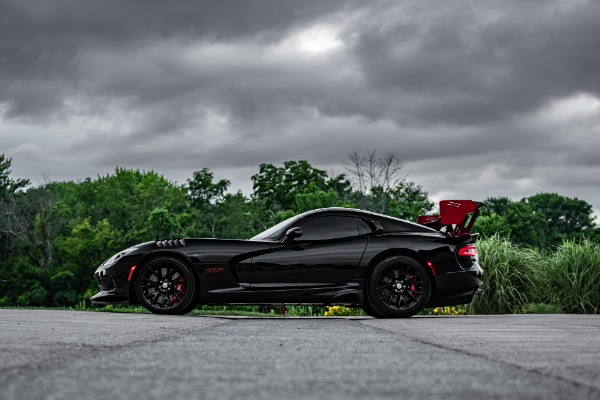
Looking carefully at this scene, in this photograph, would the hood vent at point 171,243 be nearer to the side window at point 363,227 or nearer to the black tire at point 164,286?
the black tire at point 164,286

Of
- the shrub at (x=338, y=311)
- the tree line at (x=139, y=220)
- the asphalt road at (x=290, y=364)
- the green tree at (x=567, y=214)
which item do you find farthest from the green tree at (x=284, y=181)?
the asphalt road at (x=290, y=364)

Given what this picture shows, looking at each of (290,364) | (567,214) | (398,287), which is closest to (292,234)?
(398,287)

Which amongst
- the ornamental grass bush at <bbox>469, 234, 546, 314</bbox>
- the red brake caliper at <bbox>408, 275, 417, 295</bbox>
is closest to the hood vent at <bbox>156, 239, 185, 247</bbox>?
the red brake caliper at <bbox>408, 275, 417, 295</bbox>

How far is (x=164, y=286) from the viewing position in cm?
997

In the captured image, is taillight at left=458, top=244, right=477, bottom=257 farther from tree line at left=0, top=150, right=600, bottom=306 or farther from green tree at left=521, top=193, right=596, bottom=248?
green tree at left=521, top=193, right=596, bottom=248

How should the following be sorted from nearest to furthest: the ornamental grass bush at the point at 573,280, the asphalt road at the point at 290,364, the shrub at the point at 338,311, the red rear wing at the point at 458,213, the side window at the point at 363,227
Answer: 1. the asphalt road at the point at 290,364
2. the side window at the point at 363,227
3. the red rear wing at the point at 458,213
4. the ornamental grass bush at the point at 573,280
5. the shrub at the point at 338,311

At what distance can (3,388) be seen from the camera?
3.27 metres

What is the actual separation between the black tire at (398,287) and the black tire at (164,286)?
2.20 m

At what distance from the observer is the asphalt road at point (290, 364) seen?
3322mm

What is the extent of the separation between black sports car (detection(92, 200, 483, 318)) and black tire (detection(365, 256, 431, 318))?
1 cm

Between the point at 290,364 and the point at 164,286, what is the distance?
5820mm

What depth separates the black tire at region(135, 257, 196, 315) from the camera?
9891 millimetres

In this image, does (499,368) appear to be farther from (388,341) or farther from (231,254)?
(231,254)

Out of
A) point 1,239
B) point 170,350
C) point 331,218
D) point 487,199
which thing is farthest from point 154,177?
point 170,350
